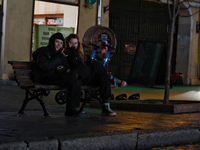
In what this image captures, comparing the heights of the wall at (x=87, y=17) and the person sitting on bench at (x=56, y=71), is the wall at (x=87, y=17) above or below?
above

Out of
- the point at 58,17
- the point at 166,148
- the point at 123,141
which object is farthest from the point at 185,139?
the point at 58,17

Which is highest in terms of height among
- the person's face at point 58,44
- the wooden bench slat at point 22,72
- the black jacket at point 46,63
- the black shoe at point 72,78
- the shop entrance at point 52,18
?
the shop entrance at point 52,18

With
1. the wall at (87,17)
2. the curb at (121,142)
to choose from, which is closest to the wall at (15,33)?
the wall at (87,17)

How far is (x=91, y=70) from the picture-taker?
5895 millimetres

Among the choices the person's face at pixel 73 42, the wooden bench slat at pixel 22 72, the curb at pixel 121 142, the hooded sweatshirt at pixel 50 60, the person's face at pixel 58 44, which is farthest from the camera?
the person's face at pixel 73 42

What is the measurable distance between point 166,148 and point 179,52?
45.2ft

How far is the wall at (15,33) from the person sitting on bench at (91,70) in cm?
645

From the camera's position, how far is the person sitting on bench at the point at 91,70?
573 centimetres

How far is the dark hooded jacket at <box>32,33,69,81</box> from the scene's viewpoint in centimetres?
537

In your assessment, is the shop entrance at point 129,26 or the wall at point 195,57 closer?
the shop entrance at point 129,26

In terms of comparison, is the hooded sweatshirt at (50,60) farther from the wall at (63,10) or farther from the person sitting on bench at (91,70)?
the wall at (63,10)

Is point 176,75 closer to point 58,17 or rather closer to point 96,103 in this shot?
point 58,17

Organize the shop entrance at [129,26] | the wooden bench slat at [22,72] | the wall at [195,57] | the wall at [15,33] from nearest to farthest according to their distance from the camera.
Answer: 1. the wooden bench slat at [22,72]
2. the wall at [15,33]
3. the shop entrance at [129,26]
4. the wall at [195,57]

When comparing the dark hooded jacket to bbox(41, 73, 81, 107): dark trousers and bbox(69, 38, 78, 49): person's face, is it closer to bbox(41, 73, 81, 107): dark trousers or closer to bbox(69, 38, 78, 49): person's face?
bbox(41, 73, 81, 107): dark trousers
